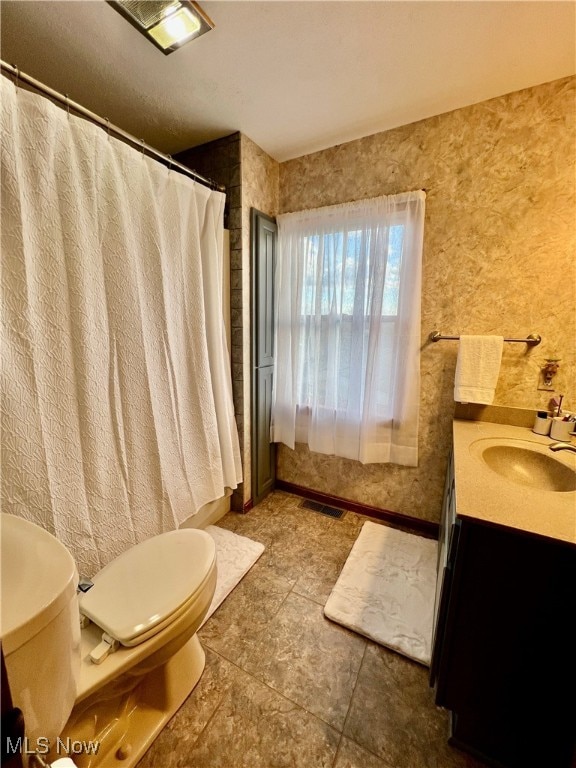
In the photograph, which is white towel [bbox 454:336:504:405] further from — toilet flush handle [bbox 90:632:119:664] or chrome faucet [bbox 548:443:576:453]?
toilet flush handle [bbox 90:632:119:664]

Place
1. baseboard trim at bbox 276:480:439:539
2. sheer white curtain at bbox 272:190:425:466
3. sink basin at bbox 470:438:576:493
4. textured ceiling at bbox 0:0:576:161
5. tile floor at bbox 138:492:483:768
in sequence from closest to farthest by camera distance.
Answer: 1. tile floor at bbox 138:492:483:768
2. textured ceiling at bbox 0:0:576:161
3. sink basin at bbox 470:438:576:493
4. sheer white curtain at bbox 272:190:425:466
5. baseboard trim at bbox 276:480:439:539

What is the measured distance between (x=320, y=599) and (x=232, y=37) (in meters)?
2.39

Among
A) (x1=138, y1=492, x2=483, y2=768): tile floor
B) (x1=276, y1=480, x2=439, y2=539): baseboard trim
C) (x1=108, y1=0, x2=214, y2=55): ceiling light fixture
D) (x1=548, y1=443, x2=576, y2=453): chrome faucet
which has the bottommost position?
(x1=138, y1=492, x2=483, y2=768): tile floor

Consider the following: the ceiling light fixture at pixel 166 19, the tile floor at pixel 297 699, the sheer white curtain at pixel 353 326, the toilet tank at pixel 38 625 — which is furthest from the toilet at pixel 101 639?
the ceiling light fixture at pixel 166 19

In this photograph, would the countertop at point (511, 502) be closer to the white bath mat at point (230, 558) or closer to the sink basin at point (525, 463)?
the sink basin at point (525, 463)

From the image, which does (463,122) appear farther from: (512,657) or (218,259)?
(512,657)

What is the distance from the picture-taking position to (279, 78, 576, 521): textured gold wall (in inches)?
53.7

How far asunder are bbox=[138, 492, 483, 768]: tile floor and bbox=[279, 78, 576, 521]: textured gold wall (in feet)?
3.06

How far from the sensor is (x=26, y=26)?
1.07 metres

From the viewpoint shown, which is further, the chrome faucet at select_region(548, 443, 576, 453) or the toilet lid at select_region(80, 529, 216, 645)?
the chrome faucet at select_region(548, 443, 576, 453)

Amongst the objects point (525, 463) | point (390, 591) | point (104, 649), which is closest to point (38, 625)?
point (104, 649)

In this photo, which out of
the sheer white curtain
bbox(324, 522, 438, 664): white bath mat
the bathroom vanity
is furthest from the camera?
the sheer white curtain

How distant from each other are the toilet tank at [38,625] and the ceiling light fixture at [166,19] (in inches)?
62.1

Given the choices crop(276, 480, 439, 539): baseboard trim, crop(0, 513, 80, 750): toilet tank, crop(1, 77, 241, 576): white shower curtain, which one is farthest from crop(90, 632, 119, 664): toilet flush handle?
crop(276, 480, 439, 539): baseboard trim
